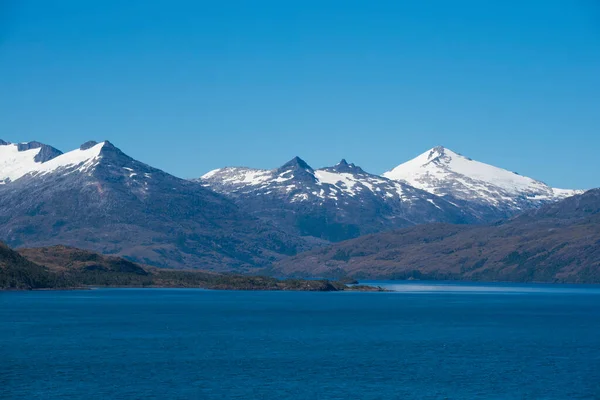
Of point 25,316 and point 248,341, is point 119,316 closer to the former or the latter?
point 25,316

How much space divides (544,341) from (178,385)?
7024 centimetres

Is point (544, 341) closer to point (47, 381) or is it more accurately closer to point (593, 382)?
point (593, 382)

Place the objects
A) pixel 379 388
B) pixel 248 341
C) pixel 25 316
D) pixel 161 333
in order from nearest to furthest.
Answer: pixel 379 388
pixel 248 341
pixel 161 333
pixel 25 316

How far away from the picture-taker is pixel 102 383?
93.5 meters

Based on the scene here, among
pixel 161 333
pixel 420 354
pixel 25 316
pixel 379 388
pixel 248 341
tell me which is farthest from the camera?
pixel 25 316

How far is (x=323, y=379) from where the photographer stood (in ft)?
321

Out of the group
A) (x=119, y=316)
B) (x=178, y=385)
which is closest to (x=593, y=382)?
(x=178, y=385)

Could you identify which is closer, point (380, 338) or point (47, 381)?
point (47, 381)

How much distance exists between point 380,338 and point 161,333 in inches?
1411

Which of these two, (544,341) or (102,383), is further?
(544,341)

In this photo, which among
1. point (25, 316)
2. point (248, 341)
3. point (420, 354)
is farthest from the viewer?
point (25, 316)

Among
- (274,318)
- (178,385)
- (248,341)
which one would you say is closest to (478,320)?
(274,318)

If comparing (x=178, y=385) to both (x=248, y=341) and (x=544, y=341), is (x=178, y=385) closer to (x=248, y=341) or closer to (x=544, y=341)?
(x=248, y=341)

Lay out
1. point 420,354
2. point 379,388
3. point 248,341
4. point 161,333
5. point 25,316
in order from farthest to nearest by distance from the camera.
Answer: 1. point 25,316
2. point 161,333
3. point 248,341
4. point 420,354
5. point 379,388
